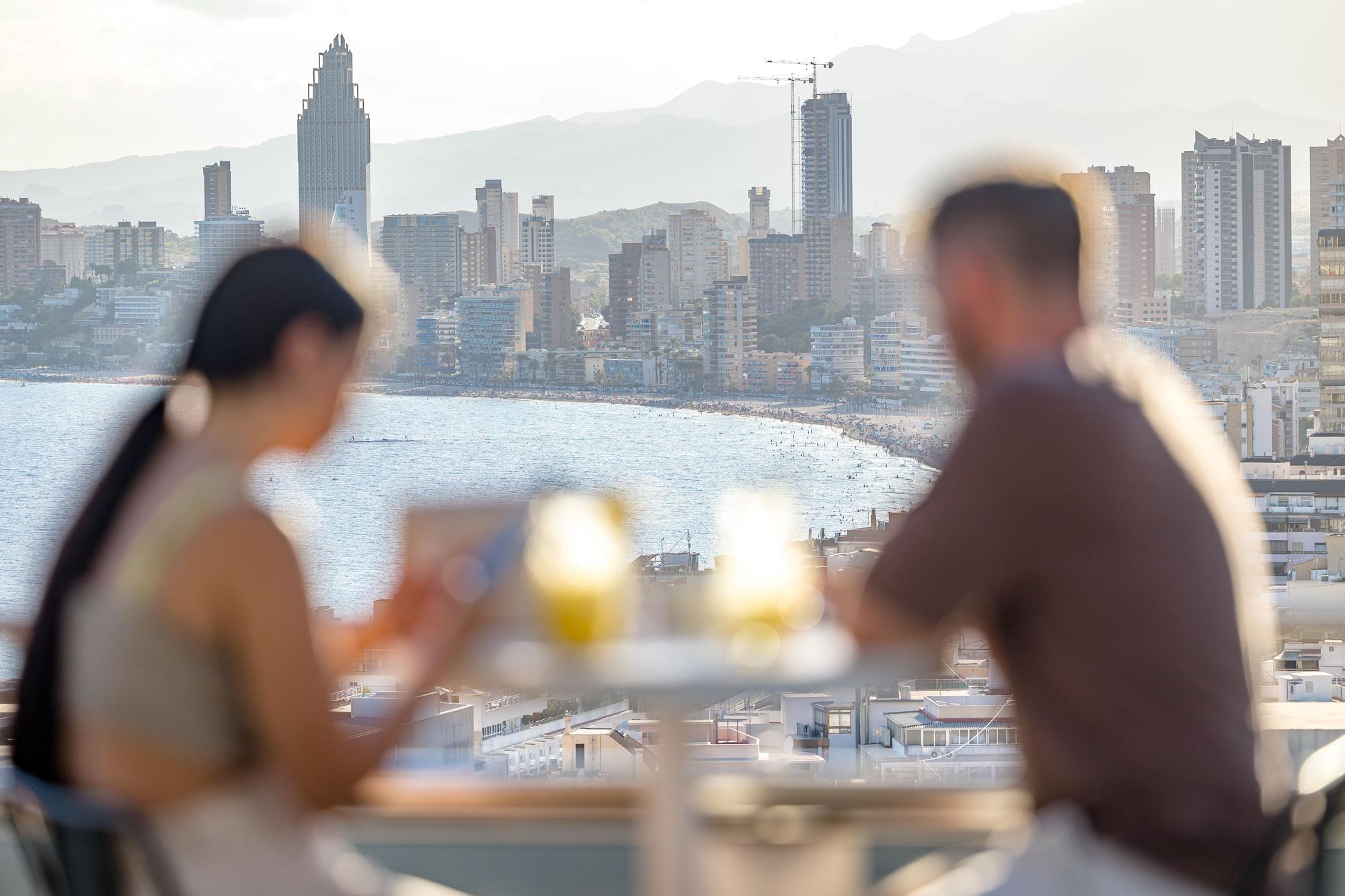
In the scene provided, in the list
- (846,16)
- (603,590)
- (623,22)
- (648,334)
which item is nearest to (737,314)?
(648,334)

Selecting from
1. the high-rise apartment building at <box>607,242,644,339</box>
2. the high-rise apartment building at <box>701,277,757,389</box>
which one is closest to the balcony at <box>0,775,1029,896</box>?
the high-rise apartment building at <box>701,277,757,389</box>

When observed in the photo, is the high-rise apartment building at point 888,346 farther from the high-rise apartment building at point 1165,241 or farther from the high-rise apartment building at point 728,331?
the high-rise apartment building at point 1165,241

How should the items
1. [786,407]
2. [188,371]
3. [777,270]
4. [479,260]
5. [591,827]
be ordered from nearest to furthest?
[188,371], [591,827], [786,407], [777,270], [479,260]

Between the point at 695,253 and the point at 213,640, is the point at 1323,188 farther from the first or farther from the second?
the point at 213,640

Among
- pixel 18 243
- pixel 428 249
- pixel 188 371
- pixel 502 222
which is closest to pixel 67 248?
pixel 18 243

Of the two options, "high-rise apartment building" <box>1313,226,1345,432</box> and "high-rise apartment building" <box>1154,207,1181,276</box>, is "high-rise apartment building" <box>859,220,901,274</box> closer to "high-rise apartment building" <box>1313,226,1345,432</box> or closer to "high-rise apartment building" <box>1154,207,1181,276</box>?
"high-rise apartment building" <box>1154,207,1181,276</box>

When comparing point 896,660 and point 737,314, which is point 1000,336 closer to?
point 896,660
